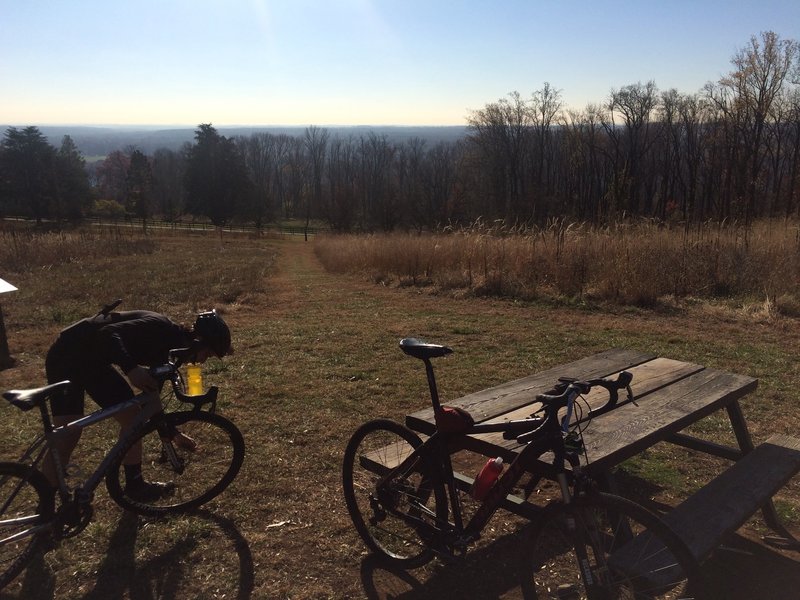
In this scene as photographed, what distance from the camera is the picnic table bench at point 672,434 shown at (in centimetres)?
234

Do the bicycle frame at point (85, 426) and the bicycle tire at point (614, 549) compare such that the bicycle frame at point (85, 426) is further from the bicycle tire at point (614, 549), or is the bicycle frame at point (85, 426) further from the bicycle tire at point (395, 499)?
the bicycle tire at point (614, 549)

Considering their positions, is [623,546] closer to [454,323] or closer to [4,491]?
[4,491]

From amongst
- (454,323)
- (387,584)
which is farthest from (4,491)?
(454,323)

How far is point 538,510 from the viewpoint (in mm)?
2428

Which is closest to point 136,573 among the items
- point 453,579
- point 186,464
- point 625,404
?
point 186,464

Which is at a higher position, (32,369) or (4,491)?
(4,491)

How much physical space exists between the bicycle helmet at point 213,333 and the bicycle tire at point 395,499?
2.90 ft

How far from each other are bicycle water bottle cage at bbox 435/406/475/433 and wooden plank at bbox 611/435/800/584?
29.3 inches

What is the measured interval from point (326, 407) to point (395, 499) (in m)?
2.36

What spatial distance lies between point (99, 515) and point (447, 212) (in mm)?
54203

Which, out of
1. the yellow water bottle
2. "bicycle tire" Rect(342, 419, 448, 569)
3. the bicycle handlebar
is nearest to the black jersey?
the yellow water bottle

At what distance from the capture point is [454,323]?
8516 millimetres

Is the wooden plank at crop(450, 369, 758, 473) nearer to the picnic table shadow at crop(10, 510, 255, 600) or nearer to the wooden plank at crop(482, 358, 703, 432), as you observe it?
the wooden plank at crop(482, 358, 703, 432)

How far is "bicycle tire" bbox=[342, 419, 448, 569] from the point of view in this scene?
2559 millimetres
